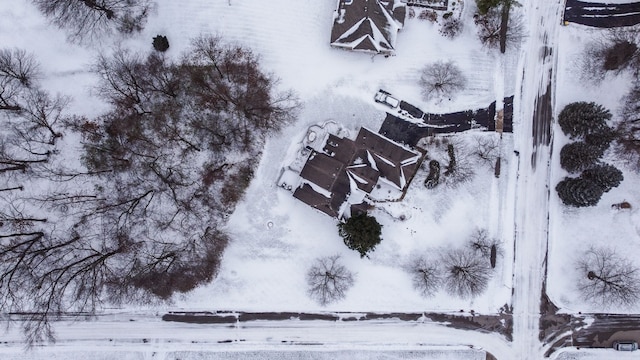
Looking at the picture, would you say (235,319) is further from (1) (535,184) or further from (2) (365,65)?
(1) (535,184)

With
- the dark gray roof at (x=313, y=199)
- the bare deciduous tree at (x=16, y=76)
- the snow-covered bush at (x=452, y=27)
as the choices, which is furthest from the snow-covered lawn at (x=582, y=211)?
the bare deciduous tree at (x=16, y=76)

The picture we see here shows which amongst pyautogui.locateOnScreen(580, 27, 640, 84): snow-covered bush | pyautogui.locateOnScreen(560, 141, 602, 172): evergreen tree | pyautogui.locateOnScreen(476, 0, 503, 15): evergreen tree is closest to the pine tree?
pyautogui.locateOnScreen(560, 141, 602, 172): evergreen tree

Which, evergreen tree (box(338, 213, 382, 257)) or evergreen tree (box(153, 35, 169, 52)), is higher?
evergreen tree (box(153, 35, 169, 52))

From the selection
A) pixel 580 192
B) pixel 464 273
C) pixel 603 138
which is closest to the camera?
pixel 580 192

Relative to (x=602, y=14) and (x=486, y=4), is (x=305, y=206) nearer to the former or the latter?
(x=486, y=4)

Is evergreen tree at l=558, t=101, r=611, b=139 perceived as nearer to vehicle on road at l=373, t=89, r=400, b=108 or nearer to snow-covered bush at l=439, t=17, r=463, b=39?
snow-covered bush at l=439, t=17, r=463, b=39

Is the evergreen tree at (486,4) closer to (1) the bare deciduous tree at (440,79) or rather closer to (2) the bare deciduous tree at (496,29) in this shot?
(2) the bare deciduous tree at (496,29)

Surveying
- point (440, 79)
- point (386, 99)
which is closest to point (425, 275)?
point (386, 99)
